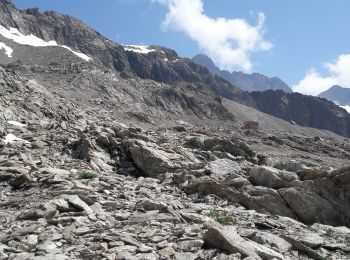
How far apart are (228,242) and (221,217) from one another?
401 centimetres

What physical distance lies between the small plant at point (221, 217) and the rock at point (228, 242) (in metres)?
2.77

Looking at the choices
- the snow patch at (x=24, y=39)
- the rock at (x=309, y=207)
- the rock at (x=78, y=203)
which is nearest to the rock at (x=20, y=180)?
the rock at (x=78, y=203)

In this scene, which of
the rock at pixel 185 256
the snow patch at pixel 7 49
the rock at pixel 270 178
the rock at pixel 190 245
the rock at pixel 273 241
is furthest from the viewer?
the snow patch at pixel 7 49

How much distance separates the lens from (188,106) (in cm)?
14275

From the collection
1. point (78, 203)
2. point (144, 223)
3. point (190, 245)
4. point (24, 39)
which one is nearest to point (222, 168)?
point (78, 203)

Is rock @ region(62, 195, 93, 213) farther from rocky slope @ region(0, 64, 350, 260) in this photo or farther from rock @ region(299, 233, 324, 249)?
rock @ region(299, 233, 324, 249)

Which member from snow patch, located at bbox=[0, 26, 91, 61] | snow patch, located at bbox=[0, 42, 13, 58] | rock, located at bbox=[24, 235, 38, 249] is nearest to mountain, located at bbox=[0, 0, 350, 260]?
rock, located at bbox=[24, 235, 38, 249]

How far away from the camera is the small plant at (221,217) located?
13.5m

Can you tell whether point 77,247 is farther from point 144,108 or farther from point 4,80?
point 144,108

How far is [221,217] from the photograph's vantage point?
14.1 metres

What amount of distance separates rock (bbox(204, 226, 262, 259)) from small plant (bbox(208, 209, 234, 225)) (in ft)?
9.10

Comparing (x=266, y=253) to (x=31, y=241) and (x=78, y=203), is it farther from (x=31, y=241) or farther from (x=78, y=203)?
(x=78, y=203)

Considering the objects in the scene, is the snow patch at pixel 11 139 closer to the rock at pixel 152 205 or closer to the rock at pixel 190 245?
the rock at pixel 152 205

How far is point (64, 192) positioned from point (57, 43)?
593 feet
